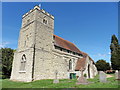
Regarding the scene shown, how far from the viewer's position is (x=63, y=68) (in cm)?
2305

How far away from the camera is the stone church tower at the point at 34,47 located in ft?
59.7

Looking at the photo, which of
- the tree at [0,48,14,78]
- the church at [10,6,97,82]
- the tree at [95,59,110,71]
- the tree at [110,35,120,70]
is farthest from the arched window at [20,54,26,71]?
the tree at [95,59,110,71]

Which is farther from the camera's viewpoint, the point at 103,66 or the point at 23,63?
the point at 103,66

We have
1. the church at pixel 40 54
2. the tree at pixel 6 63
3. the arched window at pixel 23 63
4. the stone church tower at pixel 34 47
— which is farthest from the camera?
the tree at pixel 6 63

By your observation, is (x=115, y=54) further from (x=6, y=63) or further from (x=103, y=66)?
(x=6, y=63)

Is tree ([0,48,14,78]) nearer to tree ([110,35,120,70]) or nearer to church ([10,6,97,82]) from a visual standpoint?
church ([10,6,97,82])

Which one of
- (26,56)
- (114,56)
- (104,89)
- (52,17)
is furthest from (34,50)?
(114,56)

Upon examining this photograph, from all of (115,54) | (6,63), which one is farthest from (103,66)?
(6,63)

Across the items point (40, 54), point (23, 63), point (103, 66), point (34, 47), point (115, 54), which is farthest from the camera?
point (103, 66)

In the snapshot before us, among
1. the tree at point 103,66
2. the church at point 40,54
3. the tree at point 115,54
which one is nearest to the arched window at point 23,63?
the church at point 40,54

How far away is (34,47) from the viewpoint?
18.8m

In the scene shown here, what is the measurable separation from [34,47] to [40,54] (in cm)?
187

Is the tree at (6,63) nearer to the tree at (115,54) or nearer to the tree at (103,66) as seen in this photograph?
the tree at (115,54)

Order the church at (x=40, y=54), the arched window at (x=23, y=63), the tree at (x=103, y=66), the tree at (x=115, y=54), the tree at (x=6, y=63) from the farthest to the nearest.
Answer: the tree at (x=103, y=66), the tree at (x=115, y=54), the tree at (x=6, y=63), the arched window at (x=23, y=63), the church at (x=40, y=54)
